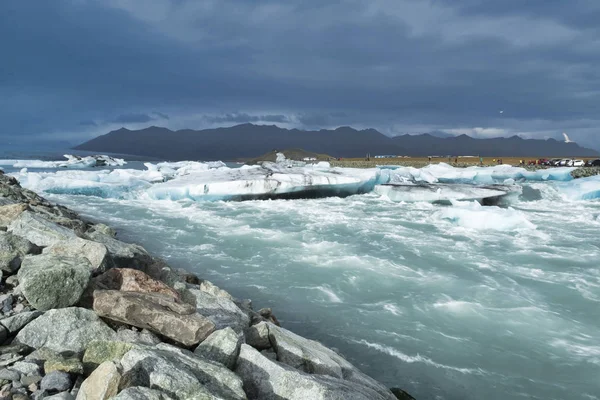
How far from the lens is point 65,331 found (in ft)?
11.3

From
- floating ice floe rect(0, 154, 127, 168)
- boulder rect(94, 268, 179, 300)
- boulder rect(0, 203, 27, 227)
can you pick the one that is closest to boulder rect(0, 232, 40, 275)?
boulder rect(94, 268, 179, 300)

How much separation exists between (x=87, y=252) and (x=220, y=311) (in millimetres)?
1716

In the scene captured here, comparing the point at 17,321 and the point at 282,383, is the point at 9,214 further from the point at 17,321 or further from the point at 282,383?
the point at 282,383

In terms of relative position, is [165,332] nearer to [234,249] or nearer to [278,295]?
[278,295]

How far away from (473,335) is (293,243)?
7009mm

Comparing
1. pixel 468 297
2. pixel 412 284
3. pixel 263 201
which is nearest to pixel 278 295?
pixel 412 284

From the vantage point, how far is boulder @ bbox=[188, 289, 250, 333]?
4.38m

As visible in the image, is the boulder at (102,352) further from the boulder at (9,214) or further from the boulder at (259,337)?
the boulder at (9,214)

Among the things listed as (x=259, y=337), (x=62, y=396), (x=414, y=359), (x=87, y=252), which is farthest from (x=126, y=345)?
(x=414, y=359)

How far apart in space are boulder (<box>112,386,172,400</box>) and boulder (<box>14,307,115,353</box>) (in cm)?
127

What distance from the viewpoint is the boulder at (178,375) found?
8.46ft

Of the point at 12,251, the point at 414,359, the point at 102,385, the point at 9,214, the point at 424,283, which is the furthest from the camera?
the point at 424,283

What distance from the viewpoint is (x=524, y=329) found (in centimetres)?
726

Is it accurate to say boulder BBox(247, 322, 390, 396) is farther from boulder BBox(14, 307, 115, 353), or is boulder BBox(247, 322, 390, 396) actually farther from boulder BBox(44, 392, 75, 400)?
boulder BBox(44, 392, 75, 400)
